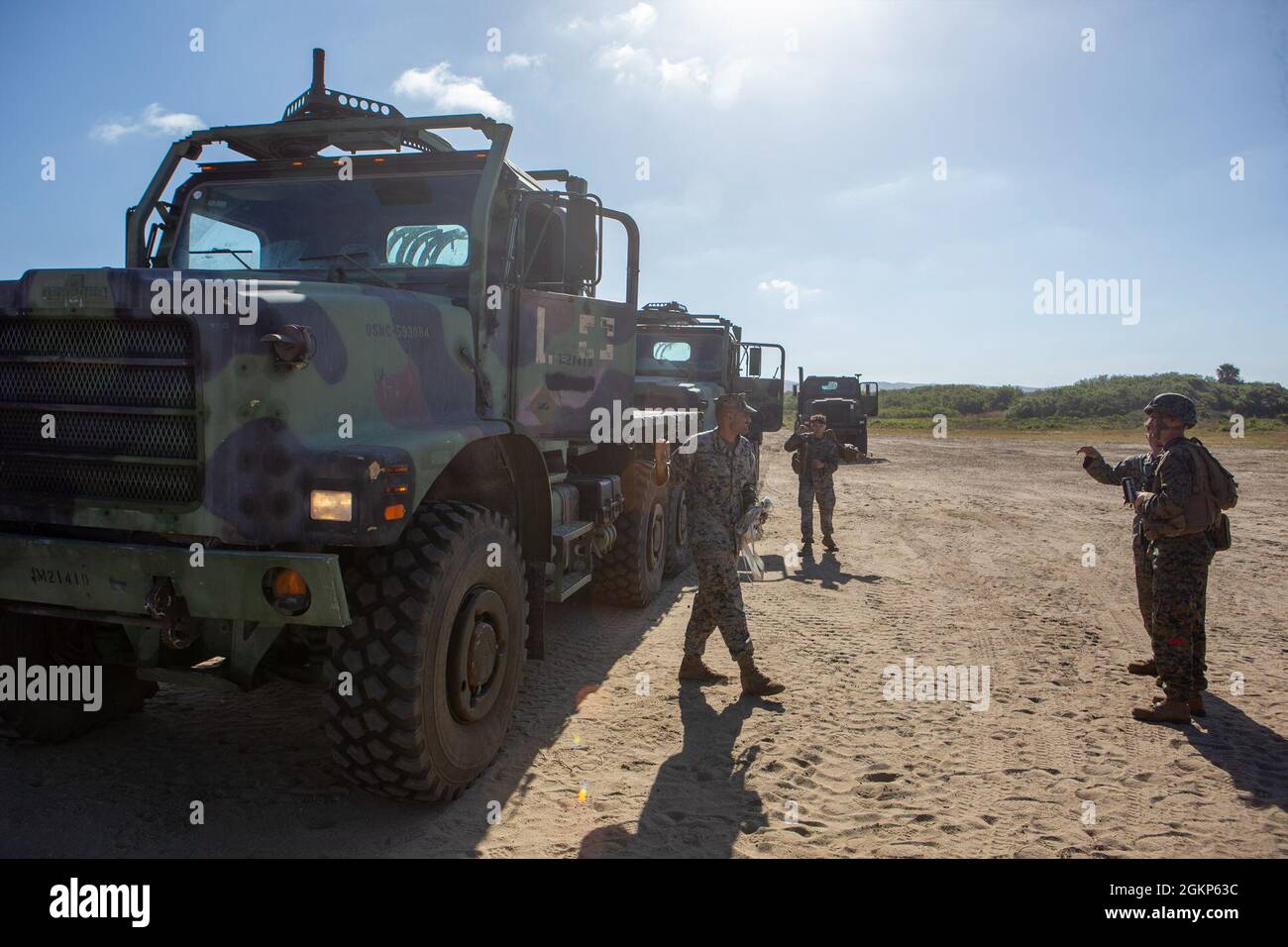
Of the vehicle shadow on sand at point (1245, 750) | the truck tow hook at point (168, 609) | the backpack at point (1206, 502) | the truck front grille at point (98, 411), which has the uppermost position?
the truck front grille at point (98, 411)

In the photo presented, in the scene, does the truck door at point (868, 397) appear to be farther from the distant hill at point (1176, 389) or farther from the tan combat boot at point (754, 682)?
the distant hill at point (1176, 389)

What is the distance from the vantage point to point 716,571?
5293 mm

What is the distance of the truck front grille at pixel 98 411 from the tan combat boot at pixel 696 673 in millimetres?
3206

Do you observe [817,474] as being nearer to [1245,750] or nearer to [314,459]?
[1245,750]

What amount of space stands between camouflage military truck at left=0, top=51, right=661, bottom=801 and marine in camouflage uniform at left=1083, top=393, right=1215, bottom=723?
3.30m

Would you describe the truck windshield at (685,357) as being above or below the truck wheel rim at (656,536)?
above

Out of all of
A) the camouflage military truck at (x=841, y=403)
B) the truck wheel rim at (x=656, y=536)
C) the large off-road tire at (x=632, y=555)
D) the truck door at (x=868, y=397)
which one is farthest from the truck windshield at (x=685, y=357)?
the truck door at (x=868, y=397)

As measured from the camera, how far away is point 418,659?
10.9 ft

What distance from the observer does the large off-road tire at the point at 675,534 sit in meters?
8.10

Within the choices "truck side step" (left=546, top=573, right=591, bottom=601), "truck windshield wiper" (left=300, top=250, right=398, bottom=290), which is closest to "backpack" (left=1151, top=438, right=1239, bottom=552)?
"truck side step" (left=546, top=573, right=591, bottom=601)

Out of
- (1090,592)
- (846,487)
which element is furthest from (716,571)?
(846,487)

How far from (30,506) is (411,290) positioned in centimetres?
182

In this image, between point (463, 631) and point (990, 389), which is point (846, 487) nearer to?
point (463, 631)

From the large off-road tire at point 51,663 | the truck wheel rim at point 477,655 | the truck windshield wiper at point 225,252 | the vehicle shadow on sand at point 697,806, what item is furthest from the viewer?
the truck windshield wiper at point 225,252
